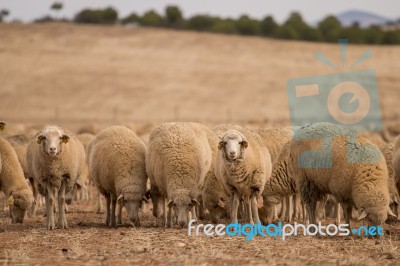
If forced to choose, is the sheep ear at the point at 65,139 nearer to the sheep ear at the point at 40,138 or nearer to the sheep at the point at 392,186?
the sheep ear at the point at 40,138

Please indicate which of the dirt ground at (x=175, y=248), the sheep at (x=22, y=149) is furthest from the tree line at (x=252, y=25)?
the dirt ground at (x=175, y=248)

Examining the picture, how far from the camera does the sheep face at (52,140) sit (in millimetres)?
12648

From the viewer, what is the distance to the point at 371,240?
1110cm

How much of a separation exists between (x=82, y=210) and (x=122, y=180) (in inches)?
162

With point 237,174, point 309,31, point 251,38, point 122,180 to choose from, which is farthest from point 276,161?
point 309,31

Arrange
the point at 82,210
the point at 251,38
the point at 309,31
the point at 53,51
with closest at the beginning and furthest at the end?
the point at 82,210 < the point at 53,51 < the point at 251,38 < the point at 309,31

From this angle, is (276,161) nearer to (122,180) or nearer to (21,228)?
(122,180)

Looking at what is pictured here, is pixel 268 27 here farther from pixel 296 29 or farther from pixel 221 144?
pixel 221 144

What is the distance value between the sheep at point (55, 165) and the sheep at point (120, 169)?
560mm

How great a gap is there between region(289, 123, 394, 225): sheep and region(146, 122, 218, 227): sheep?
5.60 ft

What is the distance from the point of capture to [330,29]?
85938mm

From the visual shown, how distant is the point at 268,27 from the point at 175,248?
75395 millimetres

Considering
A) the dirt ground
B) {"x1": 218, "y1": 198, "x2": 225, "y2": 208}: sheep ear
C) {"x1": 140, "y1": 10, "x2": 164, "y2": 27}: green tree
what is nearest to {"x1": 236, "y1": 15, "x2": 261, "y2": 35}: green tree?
{"x1": 140, "y1": 10, "x2": 164, "y2": 27}: green tree

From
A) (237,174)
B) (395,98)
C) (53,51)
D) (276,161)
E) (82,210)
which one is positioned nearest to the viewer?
(237,174)
